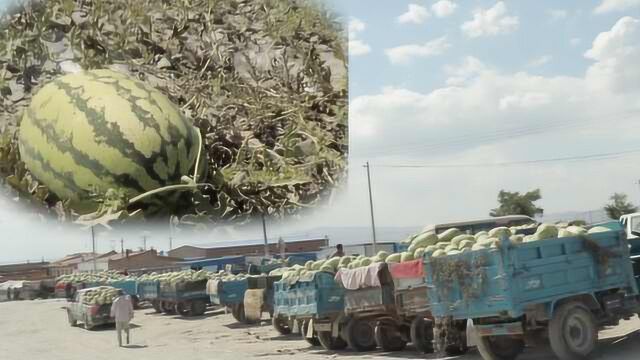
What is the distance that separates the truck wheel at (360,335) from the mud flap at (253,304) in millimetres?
4201

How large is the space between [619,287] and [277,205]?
3.89 m

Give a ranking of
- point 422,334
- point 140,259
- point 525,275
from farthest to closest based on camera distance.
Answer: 1. point 140,259
2. point 422,334
3. point 525,275

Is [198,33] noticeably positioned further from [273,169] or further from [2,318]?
[2,318]

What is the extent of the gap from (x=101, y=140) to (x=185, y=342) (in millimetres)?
8495

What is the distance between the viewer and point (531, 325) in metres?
6.89

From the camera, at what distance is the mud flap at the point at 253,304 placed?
44.6 feet

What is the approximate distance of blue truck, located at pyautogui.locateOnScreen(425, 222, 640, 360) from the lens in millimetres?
6750

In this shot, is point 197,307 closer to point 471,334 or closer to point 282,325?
point 282,325

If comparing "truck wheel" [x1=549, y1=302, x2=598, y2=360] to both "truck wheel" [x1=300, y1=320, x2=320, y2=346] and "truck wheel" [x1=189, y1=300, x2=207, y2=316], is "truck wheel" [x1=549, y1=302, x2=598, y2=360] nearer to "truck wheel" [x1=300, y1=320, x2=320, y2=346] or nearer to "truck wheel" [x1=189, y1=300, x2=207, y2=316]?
"truck wheel" [x1=300, y1=320, x2=320, y2=346]

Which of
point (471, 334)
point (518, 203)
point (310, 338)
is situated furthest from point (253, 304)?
point (518, 203)

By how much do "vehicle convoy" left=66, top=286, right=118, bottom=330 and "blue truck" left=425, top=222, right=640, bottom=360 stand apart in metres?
10.4

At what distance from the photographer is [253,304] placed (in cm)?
1377

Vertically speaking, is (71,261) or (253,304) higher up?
(71,261)

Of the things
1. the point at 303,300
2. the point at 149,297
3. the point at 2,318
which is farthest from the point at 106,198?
the point at 2,318
